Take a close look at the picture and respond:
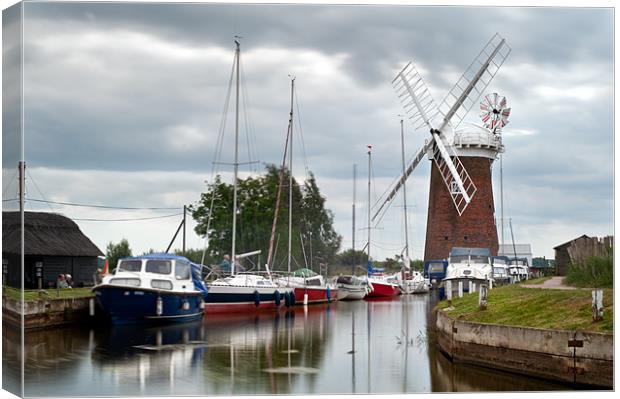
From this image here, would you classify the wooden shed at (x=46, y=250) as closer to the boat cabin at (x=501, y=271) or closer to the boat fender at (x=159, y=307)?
the boat fender at (x=159, y=307)

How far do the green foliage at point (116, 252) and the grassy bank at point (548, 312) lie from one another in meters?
12.0

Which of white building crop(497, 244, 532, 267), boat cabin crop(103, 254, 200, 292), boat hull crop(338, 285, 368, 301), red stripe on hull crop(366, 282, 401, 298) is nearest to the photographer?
boat cabin crop(103, 254, 200, 292)

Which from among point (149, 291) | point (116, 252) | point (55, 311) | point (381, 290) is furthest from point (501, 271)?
point (55, 311)

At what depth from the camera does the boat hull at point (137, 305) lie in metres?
30.1

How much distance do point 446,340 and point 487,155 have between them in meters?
42.0

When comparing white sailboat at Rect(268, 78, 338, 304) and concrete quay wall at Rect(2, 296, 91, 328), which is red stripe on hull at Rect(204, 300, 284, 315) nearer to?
white sailboat at Rect(268, 78, 338, 304)

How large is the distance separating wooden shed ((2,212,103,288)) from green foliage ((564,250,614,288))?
12.3 m

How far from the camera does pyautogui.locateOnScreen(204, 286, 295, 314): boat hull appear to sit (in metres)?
38.1

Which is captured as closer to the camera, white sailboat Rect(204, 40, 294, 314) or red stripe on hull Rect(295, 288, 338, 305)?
white sailboat Rect(204, 40, 294, 314)

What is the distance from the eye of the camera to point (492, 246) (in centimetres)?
5978

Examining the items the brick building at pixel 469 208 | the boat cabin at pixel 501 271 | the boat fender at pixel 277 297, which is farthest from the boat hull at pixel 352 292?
the boat fender at pixel 277 297

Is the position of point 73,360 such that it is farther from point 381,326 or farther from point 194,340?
point 381,326

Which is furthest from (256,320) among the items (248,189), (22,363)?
(22,363)

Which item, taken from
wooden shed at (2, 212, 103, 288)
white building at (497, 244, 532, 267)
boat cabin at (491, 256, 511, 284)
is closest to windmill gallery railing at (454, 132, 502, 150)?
boat cabin at (491, 256, 511, 284)
